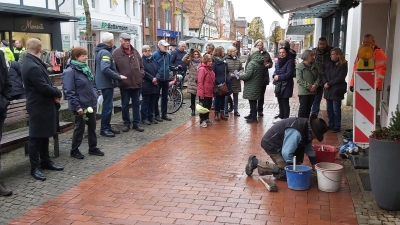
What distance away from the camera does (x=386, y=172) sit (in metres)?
4.56

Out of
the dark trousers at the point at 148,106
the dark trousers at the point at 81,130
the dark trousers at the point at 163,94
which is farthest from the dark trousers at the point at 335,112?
the dark trousers at the point at 81,130

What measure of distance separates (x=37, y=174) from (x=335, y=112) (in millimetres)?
5806

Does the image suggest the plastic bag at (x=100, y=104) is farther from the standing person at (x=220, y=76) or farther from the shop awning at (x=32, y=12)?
the shop awning at (x=32, y=12)

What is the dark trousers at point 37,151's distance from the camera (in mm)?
5945

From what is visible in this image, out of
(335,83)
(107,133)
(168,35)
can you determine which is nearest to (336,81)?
(335,83)

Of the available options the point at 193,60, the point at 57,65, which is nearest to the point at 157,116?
the point at 193,60

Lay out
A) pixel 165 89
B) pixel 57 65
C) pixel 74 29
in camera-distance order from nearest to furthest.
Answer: pixel 165 89, pixel 57 65, pixel 74 29

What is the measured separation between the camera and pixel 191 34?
60.3 meters

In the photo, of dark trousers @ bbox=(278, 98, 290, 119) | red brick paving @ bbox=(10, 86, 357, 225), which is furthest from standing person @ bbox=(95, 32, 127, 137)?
dark trousers @ bbox=(278, 98, 290, 119)

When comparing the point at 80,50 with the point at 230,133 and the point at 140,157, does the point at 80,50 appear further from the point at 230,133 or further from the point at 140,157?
the point at 230,133

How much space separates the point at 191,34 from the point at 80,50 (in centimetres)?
5437

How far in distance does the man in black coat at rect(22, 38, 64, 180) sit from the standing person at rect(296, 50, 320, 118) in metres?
4.97

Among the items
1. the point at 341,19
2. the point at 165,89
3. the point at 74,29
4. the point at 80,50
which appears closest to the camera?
the point at 80,50

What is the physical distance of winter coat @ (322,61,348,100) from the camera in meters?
8.56
